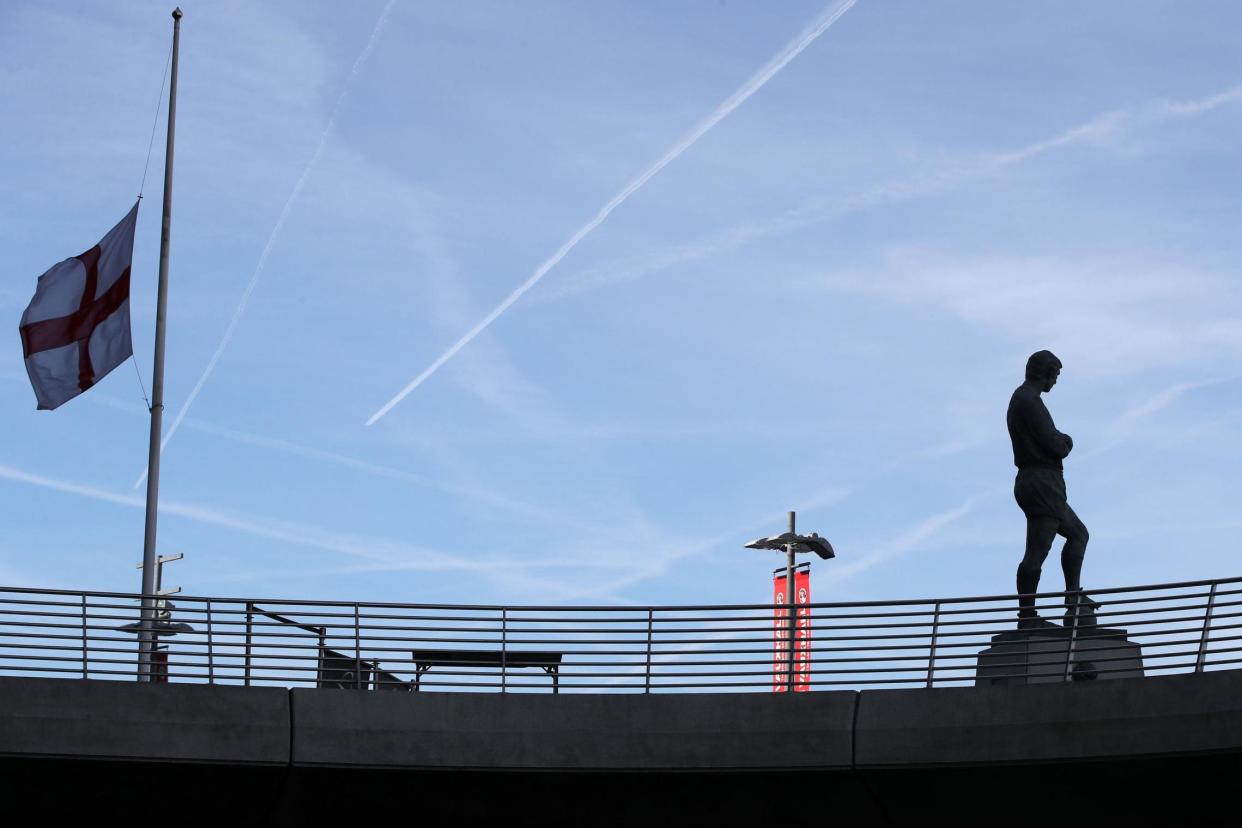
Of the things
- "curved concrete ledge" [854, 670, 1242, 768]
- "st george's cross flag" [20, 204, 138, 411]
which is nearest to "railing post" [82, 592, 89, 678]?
"st george's cross flag" [20, 204, 138, 411]

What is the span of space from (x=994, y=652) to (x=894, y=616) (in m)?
1.09

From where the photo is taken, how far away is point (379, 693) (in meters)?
20.2

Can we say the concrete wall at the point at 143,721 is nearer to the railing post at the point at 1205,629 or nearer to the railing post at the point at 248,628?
the railing post at the point at 248,628

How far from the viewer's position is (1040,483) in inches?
845

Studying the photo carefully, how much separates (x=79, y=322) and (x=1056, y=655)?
1218cm

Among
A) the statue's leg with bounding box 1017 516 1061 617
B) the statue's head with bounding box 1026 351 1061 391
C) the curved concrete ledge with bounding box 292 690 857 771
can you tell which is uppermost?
the statue's head with bounding box 1026 351 1061 391

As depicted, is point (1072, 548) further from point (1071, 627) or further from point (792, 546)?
point (792, 546)

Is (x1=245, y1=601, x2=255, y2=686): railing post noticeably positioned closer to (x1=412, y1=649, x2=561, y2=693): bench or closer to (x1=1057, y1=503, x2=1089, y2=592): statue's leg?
(x1=412, y1=649, x2=561, y2=693): bench

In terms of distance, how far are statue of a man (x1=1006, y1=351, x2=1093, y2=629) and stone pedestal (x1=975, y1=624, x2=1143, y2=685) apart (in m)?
0.28

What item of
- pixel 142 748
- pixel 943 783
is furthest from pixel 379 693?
pixel 943 783

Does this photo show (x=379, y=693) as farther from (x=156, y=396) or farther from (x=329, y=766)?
(x=156, y=396)

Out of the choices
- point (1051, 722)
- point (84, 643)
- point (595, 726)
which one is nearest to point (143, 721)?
point (84, 643)

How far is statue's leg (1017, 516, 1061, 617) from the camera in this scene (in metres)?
21.3

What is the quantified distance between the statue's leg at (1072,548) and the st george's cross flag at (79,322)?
1125 cm
